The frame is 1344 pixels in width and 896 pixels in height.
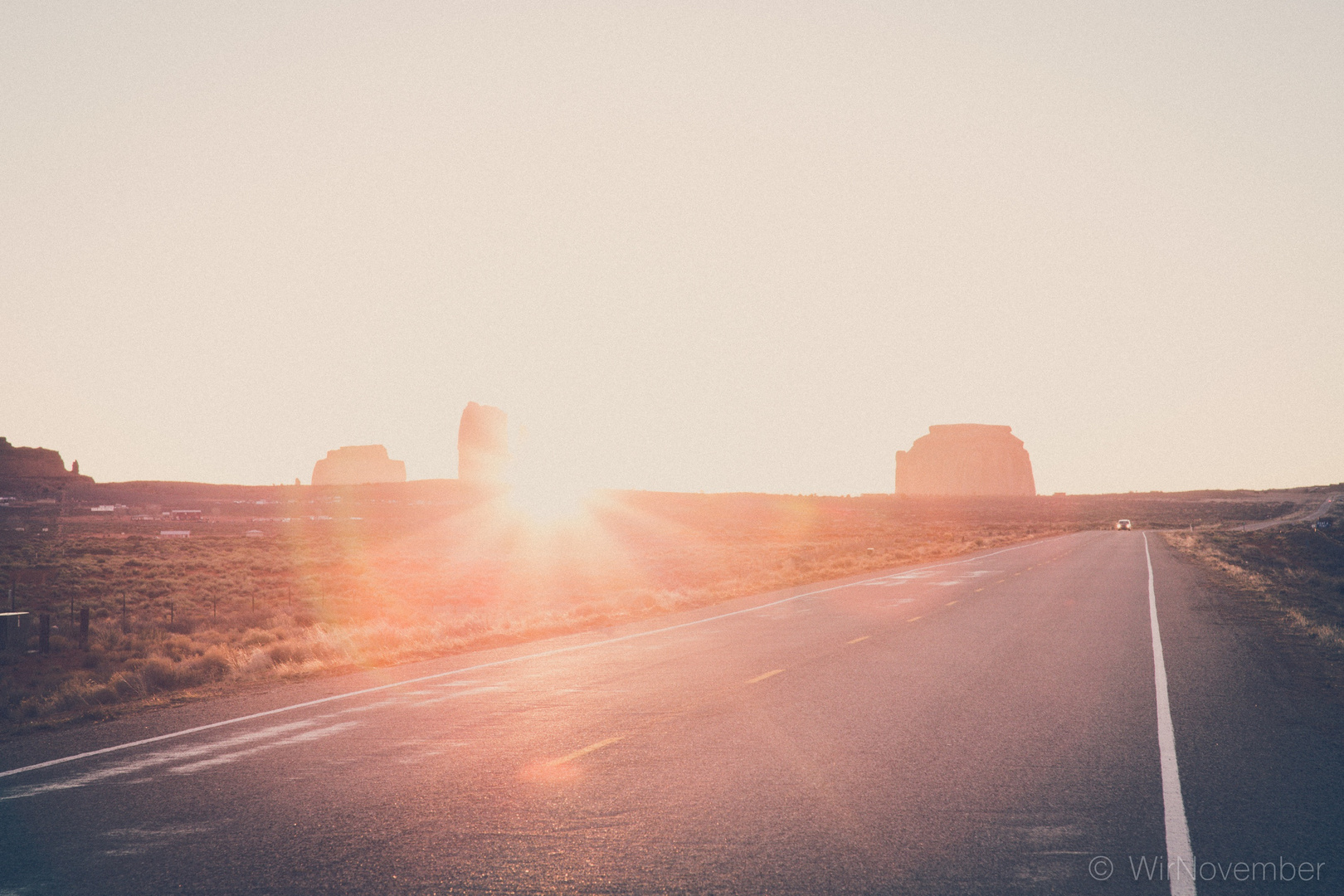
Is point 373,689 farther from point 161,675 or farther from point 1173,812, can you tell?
point 1173,812

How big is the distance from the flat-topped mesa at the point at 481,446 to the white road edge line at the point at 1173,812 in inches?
5946

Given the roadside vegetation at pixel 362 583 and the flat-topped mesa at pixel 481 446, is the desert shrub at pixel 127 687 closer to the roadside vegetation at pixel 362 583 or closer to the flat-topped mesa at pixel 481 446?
the roadside vegetation at pixel 362 583

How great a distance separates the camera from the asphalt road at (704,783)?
5094 millimetres

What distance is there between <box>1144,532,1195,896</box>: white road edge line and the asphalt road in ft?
0.22

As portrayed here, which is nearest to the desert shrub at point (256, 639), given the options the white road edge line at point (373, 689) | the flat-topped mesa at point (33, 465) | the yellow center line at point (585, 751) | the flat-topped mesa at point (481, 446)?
the white road edge line at point (373, 689)

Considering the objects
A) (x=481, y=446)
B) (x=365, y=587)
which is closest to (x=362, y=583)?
(x=365, y=587)

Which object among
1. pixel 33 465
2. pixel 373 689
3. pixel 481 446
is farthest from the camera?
pixel 481 446

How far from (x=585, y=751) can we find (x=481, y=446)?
506 feet

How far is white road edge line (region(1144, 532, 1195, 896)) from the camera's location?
4.93 m

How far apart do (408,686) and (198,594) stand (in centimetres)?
2603

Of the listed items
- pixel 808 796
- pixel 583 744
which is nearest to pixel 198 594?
pixel 583 744

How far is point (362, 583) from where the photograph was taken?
4134cm

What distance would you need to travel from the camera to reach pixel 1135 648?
14.5 metres

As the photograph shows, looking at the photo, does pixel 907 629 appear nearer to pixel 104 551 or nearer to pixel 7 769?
pixel 7 769
